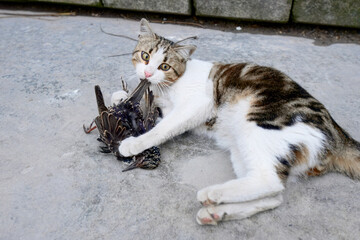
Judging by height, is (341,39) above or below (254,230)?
above

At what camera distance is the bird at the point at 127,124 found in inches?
68.3

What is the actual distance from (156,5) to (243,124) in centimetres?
233

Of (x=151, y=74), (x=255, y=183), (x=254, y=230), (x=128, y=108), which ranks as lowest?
(x=254, y=230)

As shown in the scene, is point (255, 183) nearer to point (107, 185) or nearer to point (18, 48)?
point (107, 185)

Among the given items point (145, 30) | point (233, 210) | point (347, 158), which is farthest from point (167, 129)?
point (347, 158)

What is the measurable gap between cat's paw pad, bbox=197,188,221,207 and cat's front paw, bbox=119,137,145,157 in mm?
456

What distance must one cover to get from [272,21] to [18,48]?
2696mm

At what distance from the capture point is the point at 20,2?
397 centimetres

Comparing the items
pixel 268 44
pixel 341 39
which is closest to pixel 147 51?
pixel 268 44

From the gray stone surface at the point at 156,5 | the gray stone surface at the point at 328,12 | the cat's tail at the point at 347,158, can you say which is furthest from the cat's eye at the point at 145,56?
the gray stone surface at the point at 328,12

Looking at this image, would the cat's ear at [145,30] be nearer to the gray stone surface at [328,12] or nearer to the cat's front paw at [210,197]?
the cat's front paw at [210,197]

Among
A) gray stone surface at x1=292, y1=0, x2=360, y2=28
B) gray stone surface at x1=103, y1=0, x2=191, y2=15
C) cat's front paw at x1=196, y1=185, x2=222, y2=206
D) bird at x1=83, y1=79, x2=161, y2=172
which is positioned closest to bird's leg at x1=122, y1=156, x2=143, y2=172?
bird at x1=83, y1=79, x2=161, y2=172

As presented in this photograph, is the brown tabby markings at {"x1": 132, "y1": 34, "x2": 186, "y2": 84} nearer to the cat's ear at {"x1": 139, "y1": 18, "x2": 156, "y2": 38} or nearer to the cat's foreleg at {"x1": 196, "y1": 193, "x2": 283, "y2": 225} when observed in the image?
the cat's ear at {"x1": 139, "y1": 18, "x2": 156, "y2": 38}

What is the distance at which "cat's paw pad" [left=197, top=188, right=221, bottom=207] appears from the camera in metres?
1.44
